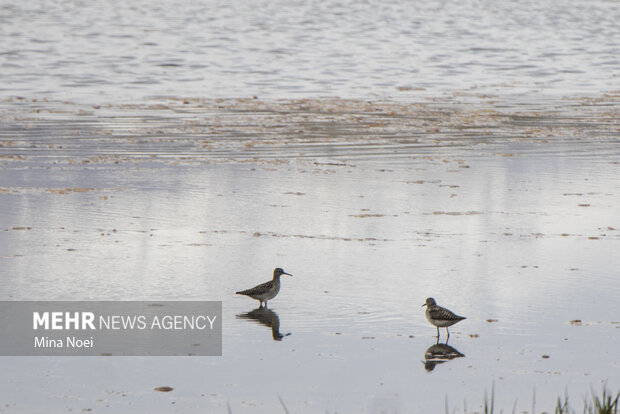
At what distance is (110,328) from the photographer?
9875 mm

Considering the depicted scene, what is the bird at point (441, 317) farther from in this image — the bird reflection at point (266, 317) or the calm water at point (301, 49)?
the calm water at point (301, 49)

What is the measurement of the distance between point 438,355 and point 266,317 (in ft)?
5.90

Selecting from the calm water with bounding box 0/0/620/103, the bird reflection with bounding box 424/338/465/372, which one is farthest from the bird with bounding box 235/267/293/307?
the calm water with bounding box 0/0/620/103

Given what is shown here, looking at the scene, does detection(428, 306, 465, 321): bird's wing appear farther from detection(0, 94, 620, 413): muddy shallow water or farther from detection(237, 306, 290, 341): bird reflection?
detection(237, 306, 290, 341): bird reflection

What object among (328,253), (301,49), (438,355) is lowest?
(438,355)

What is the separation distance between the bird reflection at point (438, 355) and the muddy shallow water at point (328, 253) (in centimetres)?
2

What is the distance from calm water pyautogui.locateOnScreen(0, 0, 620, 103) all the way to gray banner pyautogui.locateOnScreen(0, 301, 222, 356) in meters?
19.6

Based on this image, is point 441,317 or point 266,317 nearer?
point 441,317

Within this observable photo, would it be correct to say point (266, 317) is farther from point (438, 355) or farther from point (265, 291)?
point (438, 355)

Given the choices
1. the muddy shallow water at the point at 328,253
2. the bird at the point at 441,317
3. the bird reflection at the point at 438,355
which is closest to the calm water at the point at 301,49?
the muddy shallow water at the point at 328,253

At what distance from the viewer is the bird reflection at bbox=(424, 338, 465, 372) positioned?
29.7 ft

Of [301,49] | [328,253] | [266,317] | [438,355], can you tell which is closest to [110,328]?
[266,317]

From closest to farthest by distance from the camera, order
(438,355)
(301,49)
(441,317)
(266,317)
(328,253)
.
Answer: (438,355)
(441,317)
(266,317)
(328,253)
(301,49)

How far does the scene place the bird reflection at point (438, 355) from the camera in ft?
29.7
